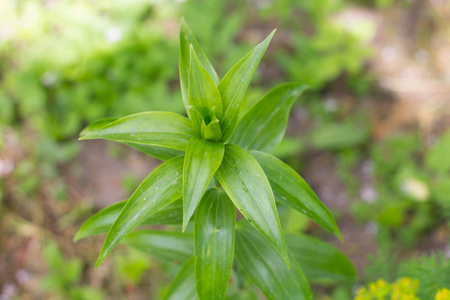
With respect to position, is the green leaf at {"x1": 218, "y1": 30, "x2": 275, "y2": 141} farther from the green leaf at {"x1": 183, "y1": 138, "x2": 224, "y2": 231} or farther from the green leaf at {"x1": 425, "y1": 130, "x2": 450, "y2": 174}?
the green leaf at {"x1": 425, "y1": 130, "x2": 450, "y2": 174}

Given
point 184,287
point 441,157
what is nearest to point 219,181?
point 184,287

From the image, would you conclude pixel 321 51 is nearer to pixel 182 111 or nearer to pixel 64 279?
pixel 182 111

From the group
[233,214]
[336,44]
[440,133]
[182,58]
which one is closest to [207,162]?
[233,214]

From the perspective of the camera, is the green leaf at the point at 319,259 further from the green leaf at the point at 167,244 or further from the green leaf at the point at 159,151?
the green leaf at the point at 159,151

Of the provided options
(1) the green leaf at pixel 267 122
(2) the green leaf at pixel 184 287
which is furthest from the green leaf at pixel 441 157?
(2) the green leaf at pixel 184 287

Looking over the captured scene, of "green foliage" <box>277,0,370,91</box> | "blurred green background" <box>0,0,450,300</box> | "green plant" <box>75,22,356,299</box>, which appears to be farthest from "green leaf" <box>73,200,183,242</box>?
"green foliage" <box>277,0,370,91</box>
